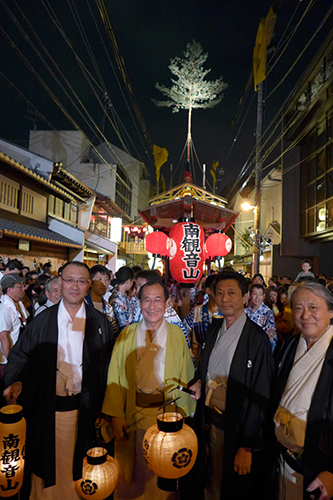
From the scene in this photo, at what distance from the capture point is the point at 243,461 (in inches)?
97.0

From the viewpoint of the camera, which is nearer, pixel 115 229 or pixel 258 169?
pixel 258 169

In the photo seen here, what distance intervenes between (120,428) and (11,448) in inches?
36.4

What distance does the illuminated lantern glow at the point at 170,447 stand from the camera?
84.7 inches

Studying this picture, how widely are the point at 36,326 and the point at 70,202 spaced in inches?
717

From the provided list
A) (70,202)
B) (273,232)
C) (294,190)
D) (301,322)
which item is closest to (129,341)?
(301,322)

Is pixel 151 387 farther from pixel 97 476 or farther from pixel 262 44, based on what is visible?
pixel 262 44

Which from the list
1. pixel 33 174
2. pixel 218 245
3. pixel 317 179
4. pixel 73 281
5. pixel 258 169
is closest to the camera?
pixel 73 281

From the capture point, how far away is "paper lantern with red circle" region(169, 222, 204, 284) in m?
8.62

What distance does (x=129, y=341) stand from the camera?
2904 mm

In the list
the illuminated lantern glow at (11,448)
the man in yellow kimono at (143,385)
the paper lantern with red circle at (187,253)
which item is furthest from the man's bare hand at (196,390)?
the paper lantern with red circle at (187,253)

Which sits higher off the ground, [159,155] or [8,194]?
[159,155]

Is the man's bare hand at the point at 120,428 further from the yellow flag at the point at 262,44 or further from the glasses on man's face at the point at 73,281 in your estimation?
the yellow flag at the point at 262,44

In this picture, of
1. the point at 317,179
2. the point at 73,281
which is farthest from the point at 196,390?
the point at 317,179

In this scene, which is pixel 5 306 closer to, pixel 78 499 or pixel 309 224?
pixel 78 499
